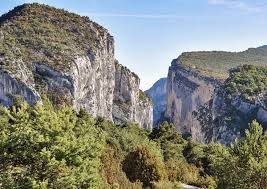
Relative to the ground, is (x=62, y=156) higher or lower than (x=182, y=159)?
higher

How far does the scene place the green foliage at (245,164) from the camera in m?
21.9

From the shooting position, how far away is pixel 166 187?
91.9 feet

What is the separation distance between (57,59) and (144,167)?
2403 inches

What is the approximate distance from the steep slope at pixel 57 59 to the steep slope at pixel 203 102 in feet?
62.5

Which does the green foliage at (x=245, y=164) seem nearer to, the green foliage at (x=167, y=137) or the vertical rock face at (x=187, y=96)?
the green foliage at (x=167, y=137)

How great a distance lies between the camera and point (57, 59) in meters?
89.9

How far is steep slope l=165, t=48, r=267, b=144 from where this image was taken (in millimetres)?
125875

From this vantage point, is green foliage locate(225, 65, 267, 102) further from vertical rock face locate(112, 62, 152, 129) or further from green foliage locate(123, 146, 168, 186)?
green foliage locate(123, 146, 168, 186)

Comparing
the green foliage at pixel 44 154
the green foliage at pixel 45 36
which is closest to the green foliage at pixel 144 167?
the green foliage at pixel 44 154

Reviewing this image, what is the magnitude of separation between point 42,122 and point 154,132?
4977 cm

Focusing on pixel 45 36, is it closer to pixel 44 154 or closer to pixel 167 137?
pixel 167 137

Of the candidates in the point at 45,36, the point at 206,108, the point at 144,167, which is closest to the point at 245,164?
the point at 144,167

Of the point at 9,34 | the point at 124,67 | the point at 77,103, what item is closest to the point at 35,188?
the point at 77,103

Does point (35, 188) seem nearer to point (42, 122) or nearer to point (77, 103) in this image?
point (42, 122)
